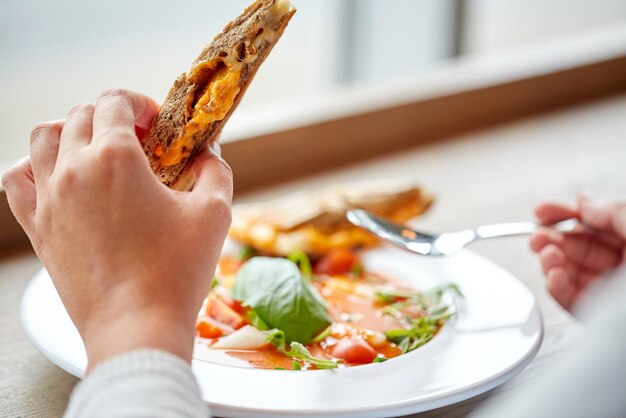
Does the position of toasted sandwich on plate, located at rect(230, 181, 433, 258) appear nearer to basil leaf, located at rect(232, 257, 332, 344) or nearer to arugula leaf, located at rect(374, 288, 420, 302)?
arugula leaf, located at rect(374, 288, 420, 302)

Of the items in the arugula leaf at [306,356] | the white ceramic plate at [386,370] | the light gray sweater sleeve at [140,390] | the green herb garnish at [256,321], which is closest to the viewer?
the light gray sweater sleeve at [140,390]

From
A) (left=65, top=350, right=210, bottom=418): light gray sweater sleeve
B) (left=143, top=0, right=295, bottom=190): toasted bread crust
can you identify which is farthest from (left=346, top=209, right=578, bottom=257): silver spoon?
(left=65, top=350, right=210, bottom=418): light gray sweater sleeve

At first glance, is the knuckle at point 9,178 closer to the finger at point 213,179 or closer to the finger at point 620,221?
the finger at point 213,179

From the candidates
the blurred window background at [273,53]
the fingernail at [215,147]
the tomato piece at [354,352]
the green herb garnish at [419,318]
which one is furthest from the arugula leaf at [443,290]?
the blurred window background at [273,53]

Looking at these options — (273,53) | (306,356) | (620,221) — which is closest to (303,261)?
(306,356)

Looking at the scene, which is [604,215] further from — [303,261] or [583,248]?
[303,261]

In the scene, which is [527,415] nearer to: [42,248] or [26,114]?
[42,248]
